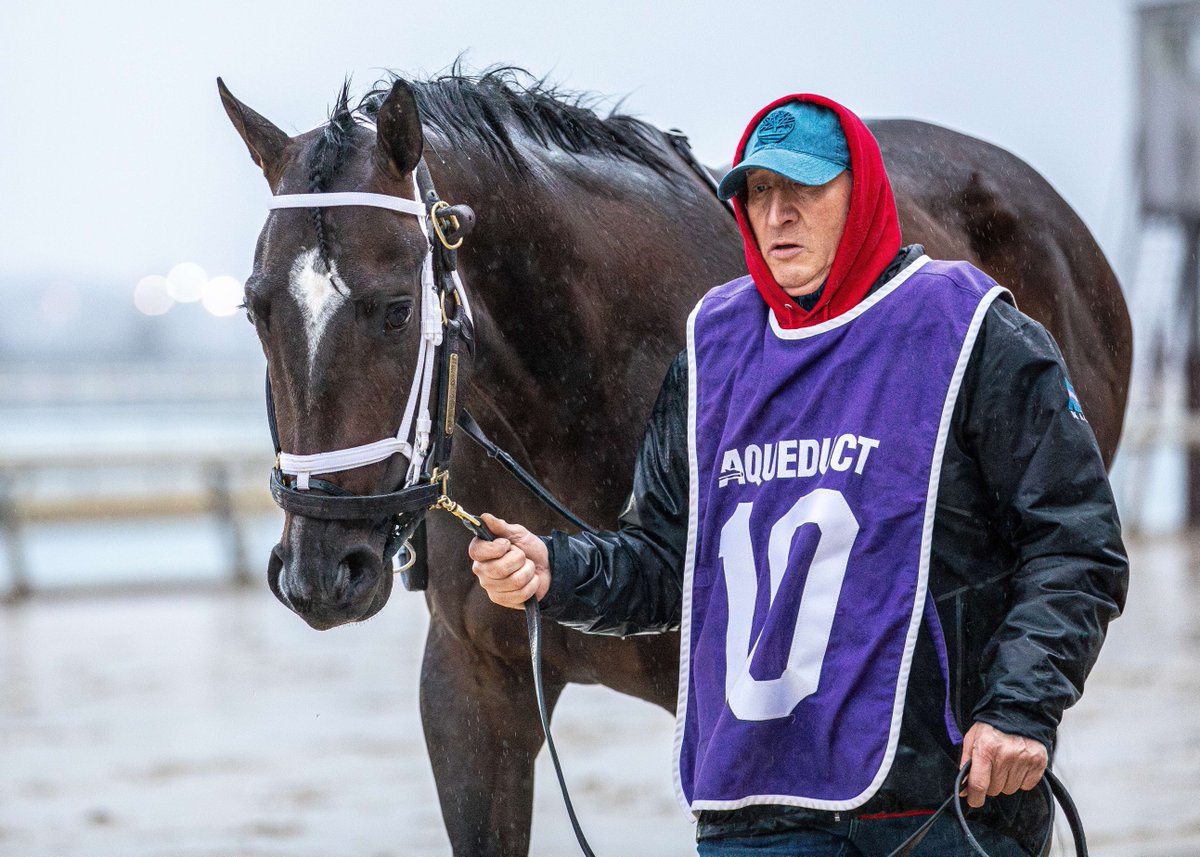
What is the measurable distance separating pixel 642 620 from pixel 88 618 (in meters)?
7.77

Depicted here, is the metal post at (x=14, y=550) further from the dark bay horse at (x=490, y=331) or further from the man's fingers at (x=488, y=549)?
the man's fingers at (x=488, y=549)

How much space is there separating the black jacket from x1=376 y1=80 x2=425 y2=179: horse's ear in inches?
37.2

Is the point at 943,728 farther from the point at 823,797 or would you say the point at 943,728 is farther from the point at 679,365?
the point at 679,365

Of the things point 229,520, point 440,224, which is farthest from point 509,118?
point 229,520

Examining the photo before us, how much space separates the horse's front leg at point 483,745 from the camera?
9.71ft

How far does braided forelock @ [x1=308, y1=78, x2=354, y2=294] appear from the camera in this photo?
220 centimetres

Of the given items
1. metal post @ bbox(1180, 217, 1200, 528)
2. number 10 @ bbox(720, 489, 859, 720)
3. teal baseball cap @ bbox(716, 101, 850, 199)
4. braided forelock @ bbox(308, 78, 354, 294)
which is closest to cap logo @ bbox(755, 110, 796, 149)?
teal baseball cap @ bbox(716, 101, 850, 199)

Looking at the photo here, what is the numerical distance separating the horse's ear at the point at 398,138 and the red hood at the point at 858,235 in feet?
1.89

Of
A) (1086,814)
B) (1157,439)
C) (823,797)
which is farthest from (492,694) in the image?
(1157,439)

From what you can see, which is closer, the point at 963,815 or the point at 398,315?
the point at 963,815

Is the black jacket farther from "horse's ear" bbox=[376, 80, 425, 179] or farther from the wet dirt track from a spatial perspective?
the wet dirt track

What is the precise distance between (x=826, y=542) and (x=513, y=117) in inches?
51.4

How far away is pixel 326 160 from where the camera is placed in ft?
7.55

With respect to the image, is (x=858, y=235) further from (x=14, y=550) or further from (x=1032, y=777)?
(x=14, y=550)
